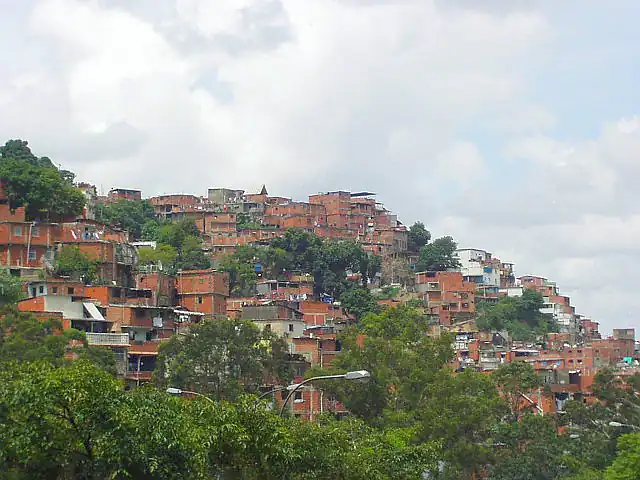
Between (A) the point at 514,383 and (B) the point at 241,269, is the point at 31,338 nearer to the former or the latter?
(A) the point at 514,383

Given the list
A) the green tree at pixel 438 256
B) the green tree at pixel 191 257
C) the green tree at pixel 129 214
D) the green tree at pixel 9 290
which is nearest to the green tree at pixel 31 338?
the green tree at pixel 9 290

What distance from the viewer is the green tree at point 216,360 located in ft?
185

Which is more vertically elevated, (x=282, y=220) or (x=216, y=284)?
(x=282, y=220)

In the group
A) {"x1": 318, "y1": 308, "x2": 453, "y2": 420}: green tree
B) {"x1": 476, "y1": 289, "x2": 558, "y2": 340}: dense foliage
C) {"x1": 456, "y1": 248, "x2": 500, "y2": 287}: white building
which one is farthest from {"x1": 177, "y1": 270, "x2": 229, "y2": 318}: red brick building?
{"x1": 456, "y1": 248, "x2": 500, "y2": 287}: white building

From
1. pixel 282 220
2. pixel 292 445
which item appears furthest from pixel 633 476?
pixel 282 220

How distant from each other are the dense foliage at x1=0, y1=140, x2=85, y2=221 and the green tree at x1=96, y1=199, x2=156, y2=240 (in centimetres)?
3063

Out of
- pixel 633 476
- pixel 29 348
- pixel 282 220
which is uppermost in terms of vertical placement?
pixel 282 220

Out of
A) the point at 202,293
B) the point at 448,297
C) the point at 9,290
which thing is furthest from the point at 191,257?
the point at 9,290

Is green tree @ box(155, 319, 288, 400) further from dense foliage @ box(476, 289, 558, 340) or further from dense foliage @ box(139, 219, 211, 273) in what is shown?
dense foliage @ box(476, 289, 558, 340)

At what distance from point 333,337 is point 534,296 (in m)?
43.1

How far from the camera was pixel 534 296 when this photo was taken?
117062 millimetres

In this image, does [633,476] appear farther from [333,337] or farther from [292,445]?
[333,337]

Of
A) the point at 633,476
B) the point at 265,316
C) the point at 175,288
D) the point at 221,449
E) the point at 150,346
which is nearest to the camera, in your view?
the point at 221,449

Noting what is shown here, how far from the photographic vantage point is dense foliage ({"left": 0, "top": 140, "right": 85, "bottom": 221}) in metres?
79.3
